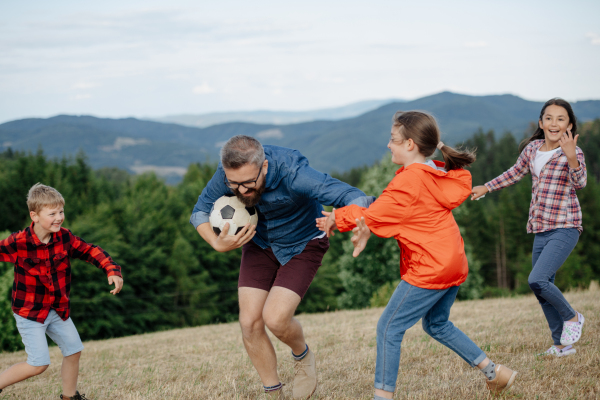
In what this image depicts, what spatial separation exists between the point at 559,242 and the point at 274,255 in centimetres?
299

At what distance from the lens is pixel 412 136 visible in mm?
3912

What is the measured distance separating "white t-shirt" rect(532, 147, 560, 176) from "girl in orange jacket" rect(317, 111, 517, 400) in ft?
5.77

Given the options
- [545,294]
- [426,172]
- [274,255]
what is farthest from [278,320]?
[545,294]

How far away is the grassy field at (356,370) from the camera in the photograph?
15.0ft

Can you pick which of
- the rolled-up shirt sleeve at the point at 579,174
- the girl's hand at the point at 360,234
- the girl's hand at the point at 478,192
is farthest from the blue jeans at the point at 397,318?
the rolled-up shirt sleeve at the point at 579,174

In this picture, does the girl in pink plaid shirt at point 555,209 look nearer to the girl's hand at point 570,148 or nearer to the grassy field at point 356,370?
the girl's hand at point 570,148

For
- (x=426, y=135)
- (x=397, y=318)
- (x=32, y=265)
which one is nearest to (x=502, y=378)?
(x=397, y=318)

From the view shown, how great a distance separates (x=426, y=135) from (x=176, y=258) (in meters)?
32.8

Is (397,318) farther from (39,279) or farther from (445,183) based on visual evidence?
(39,279)

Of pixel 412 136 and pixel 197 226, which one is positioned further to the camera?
pixel 197 226

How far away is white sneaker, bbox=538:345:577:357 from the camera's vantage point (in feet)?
17.4

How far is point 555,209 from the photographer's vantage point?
17.1 ft

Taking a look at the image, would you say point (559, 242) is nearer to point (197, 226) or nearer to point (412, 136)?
point (412, 136)

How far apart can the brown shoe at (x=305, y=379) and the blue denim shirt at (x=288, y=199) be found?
106 cm
